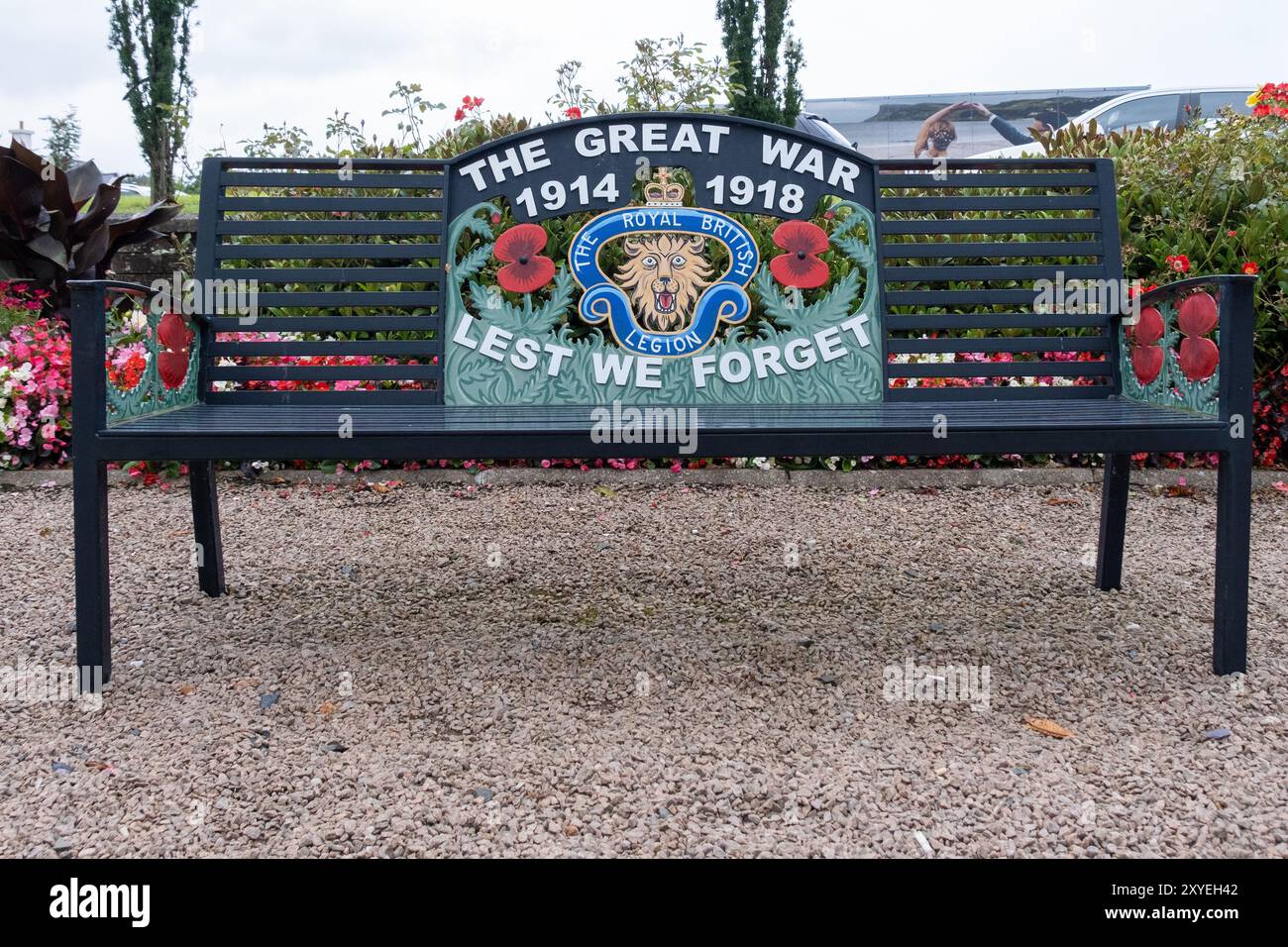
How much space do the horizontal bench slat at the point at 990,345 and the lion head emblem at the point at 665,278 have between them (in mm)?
608

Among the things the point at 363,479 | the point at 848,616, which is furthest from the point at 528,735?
the point at 363,479

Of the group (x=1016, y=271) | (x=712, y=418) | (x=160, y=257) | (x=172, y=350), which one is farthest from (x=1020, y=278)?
(x=160, y=257)

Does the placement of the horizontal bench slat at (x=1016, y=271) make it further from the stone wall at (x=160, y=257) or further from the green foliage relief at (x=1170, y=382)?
the stone wall at (x=160, y=257)

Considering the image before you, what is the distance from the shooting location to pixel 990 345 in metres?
3.04

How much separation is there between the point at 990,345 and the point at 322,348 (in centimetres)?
198

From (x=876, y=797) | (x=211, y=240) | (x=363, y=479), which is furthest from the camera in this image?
(x=363, y=479)

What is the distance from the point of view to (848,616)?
3139 mm

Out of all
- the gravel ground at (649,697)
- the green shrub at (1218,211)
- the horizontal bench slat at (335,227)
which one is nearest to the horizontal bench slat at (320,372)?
the horizontal bench slat at (335,227)

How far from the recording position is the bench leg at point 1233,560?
8.14 feet

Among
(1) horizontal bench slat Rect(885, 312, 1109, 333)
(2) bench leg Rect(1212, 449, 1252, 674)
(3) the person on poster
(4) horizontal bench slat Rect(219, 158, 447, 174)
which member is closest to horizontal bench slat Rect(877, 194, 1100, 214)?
(1) horizontal bench slat Rect(885, 312, 1109, 333)

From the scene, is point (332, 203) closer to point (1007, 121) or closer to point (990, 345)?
point (990, 345)

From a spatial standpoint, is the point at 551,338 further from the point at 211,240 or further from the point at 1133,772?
the point at 1133,772

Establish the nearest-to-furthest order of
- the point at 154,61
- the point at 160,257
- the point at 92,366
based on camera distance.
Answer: the point at 92,366 → the point at 160,257 → the point at 154,61
